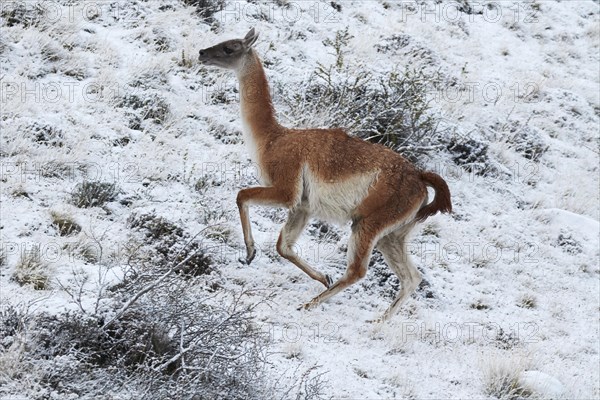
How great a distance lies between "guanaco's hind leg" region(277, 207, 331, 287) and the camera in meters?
7.40

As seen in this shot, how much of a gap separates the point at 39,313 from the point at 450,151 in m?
7.04

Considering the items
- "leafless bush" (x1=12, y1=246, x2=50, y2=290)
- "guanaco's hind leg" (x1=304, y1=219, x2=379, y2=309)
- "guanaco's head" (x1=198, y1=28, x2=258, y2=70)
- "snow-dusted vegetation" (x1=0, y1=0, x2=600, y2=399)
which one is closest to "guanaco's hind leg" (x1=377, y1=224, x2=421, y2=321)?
"snow-dusted vegetation" (x1=0, y1=0, x2=600, y2=399)

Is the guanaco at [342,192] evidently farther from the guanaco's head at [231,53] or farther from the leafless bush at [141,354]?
the leafless bush at [141,354]

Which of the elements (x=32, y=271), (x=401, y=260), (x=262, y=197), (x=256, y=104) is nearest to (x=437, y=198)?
(x=401, y=260)

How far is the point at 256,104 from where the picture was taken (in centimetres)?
758

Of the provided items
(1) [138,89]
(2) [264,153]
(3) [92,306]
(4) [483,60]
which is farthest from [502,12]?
(3) [92,306]

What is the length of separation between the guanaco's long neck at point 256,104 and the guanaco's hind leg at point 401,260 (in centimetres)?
146

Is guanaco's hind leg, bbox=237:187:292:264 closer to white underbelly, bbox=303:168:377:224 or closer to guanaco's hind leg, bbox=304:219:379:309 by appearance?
white underbelly, bbox=303:168:377:224

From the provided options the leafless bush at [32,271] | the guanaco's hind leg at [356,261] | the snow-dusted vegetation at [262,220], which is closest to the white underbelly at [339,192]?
the guanaco's hind leg at [356,261]

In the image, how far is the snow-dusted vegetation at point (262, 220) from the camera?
16.4ft

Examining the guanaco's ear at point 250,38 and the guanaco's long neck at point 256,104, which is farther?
the guanaco's ear at point 250,38

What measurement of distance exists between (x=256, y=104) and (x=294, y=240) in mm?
1329

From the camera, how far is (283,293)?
7.21 metres

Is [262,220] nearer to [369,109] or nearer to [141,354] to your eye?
[369,109]
